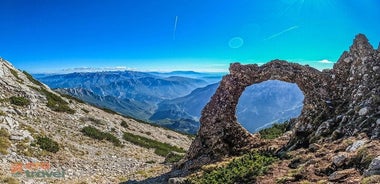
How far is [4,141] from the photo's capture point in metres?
28.3

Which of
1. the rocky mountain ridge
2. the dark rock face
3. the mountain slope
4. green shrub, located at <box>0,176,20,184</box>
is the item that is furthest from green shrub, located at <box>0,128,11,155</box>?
the rocky mountain ridge

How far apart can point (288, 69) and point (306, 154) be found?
8735 millimetres

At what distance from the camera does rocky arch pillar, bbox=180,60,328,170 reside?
23236 mm

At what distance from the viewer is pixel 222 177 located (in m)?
17.3

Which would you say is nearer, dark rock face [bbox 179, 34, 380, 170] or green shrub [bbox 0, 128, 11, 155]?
dark rock face [bbox 179, 34, 380, 170]

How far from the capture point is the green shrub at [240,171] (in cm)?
1630

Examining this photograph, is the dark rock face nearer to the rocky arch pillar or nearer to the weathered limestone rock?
the rocky arch pillar

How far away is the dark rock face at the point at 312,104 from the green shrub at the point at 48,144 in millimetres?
13095

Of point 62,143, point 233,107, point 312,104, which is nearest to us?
point 312,104

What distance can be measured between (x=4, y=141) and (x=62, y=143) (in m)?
6.67

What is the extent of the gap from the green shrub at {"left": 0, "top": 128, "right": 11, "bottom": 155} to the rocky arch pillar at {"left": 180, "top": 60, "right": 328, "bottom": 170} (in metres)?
13.8

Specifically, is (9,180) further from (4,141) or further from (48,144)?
(48,144)

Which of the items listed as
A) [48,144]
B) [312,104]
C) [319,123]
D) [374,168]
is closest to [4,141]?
[48,144]

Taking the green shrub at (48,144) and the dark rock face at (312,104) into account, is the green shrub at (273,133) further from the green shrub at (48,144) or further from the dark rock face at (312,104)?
the green shrub at (48,144)
